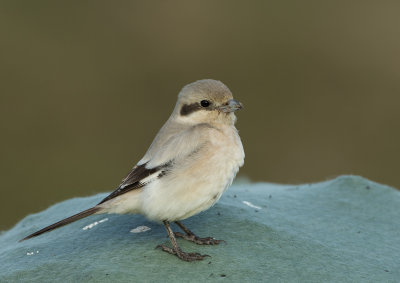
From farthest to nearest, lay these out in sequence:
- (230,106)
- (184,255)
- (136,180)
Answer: (230,106), (136,180), (184,255)

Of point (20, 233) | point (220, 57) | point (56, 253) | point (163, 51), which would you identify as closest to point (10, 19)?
point (163, 51)

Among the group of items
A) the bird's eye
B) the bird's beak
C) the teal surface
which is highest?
the bird's eye

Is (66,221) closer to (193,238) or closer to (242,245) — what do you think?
(193,238)

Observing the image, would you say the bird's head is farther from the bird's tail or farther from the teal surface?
the bird's tail

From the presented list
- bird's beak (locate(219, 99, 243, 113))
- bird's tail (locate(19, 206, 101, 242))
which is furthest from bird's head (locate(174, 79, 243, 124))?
bird's tail (locate(19, 206, 101, 242))

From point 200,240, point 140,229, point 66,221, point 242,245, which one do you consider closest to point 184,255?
point 200,240
